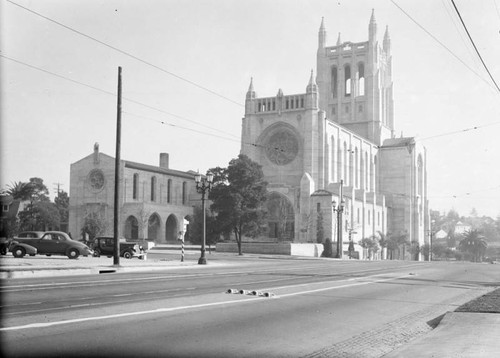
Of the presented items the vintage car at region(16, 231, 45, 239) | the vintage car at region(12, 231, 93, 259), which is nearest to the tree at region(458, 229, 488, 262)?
the vintage car at region(12, 231, 93, 259)

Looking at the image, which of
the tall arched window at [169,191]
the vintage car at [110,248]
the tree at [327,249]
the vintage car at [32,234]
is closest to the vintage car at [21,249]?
the vintage car at [32,234]

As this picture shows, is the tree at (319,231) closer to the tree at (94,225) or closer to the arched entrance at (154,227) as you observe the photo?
the arched entrance at (154,227)


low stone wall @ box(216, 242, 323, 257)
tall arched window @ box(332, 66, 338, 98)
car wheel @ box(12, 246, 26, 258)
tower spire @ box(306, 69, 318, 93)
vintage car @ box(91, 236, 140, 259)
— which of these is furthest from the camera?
tall arched window @ box(332, 66, 338, 98)

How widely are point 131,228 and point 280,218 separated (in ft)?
67.4

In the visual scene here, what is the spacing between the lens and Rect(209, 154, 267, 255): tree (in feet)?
191

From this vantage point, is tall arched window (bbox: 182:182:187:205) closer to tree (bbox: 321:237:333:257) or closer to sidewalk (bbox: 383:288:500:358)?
tree (bbox: 321:237:333:257)

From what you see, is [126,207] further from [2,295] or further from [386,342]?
[386,342]

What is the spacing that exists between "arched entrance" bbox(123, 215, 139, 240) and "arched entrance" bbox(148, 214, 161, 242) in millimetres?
1836

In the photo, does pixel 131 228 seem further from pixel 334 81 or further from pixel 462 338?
pixel 462 338

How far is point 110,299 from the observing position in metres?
12.2

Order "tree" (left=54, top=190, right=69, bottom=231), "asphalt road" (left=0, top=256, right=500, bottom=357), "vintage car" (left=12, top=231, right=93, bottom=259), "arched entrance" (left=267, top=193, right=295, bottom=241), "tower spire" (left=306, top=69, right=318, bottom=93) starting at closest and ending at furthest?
"asphalt road" (left=0, top=256, right=500, bottom=357)
"vintage car" (left=12, top=231, right=93, bottom=259)
"arched entrance" (left=267, top=193, right=295, bottom=241)
"tower spire" (left=306, top=69, right=318, bottom=93)
"tree" (left=54, top=190, right=69, bottom=231)

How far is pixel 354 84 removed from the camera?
104625mm

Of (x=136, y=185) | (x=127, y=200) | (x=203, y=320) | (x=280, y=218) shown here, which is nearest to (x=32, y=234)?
(x=203, y=320)

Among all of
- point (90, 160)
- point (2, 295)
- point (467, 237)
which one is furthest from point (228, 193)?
point (467, 237)
